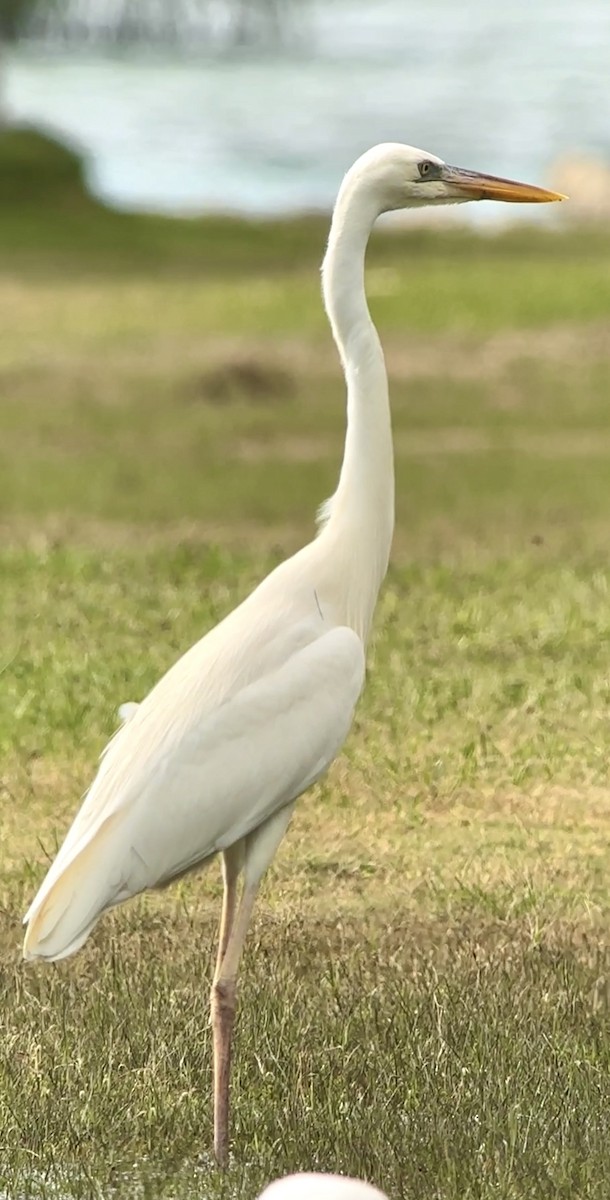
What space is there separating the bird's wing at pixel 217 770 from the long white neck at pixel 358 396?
0.22 metres

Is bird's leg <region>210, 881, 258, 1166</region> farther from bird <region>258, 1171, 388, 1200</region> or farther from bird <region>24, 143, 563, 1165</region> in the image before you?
bird <region>258, 1171, 388, 1200</region>

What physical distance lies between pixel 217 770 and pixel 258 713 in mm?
132

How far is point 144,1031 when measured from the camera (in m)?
4.50

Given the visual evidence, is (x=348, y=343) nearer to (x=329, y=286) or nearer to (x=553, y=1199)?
(x=329, y=286)

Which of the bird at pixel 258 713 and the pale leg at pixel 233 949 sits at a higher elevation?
the bird at pixel 258 713

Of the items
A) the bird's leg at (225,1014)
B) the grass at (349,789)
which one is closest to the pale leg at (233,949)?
the bird's leg at (225,1014)

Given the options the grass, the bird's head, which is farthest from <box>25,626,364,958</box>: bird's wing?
the bird's head

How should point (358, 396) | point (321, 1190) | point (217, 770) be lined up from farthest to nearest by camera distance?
point (358, 396)
point (217, 770)
point (321, 1190)

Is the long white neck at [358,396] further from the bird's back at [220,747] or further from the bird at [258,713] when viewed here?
the bird's back at [220,747]

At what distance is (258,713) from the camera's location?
4211 millimetres

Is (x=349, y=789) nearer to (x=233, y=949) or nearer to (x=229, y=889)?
(x=229, y=889)

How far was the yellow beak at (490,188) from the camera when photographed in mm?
4531

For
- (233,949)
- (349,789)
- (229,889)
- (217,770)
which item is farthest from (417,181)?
(349,789)

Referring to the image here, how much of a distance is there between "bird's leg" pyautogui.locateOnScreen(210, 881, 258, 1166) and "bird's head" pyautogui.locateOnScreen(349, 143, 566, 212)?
139 cm
